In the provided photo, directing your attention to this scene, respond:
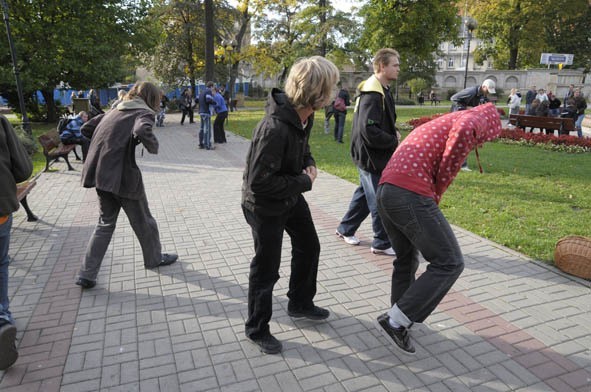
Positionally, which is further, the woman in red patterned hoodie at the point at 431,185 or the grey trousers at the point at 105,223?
the grey trousers at the point at 105,223

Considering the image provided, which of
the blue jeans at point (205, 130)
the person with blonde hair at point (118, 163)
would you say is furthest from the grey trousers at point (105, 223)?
the blue jeans at point (205, 130)

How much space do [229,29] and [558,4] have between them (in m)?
29.5

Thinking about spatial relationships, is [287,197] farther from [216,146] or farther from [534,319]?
[216,146]

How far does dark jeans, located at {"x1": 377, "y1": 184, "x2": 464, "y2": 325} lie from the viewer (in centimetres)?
270

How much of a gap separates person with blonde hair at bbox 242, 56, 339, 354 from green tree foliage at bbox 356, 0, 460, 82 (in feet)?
66.9

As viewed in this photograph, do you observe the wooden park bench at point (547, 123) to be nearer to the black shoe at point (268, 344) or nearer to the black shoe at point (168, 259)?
the black shoe at point (168, 259)

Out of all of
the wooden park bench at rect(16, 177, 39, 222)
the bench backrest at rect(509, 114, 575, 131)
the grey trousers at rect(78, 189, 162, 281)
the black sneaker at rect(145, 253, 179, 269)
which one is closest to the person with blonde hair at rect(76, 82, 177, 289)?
the grey trousers at rect(78, 189, 162, 281)

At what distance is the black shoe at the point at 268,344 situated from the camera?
120 inches

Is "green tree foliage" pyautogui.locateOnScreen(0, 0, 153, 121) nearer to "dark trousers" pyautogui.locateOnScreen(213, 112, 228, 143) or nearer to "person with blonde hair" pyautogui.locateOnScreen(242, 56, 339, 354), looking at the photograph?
"dark trousers" pyautogui.locateOnScreen(213, 112, 228, 143)

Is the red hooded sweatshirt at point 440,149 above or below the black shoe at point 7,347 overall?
above

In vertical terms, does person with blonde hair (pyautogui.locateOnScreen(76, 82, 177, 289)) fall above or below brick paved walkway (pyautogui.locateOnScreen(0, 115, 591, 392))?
above

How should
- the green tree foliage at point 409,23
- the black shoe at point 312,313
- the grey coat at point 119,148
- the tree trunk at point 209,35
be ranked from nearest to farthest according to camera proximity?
1. the black shoe at point 312,313
2. the grey coat at point 119,148
3. the tree trunk at point 209,35
4. the green tree foliage at point 409,23

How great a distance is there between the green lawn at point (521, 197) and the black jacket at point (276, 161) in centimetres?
342

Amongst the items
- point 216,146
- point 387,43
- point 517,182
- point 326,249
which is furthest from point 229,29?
point 326,249
